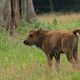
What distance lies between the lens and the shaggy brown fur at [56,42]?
10.3m

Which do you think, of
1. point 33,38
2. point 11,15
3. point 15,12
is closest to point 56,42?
point 33,38

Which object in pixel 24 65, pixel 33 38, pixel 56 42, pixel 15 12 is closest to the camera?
pixel 56 42

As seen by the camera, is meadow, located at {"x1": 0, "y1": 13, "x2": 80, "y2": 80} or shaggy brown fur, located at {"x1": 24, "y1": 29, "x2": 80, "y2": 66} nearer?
meadow, located at {"x1": 0, "y1": 13, "x2": 80, "y2": 80}

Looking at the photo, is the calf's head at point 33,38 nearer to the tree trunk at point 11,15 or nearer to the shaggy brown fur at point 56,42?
the shaggy brown fur at point 56,42

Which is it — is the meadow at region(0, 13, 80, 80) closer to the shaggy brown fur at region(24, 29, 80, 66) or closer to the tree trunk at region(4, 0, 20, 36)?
the shaggy brown fur at region(24, 29, 80, 66)

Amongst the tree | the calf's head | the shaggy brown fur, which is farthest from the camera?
the tree

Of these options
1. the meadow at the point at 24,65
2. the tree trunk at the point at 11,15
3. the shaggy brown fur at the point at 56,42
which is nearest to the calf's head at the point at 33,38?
the shaggy brown fur at the point at 56,42

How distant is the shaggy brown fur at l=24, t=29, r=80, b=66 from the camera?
10.3 meters

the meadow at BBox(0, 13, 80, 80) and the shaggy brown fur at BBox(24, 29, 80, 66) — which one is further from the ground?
the shaggy brown fur at BBox(24, 29, 80, 66)

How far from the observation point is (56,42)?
10.5 meters

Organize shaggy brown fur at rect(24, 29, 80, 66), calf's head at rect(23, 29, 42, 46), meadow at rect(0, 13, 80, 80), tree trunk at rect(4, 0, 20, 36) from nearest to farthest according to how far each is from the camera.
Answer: meadow at rect(0, 13, 80, 80) → shaggy brown fur at rect(24, 29, 80, 66) → calf's head at rect(23, 29, 42, 46) → tree trunk at rect(4, 0, 20, 36)

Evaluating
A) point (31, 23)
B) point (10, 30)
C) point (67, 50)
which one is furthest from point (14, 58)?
point (31, 23)

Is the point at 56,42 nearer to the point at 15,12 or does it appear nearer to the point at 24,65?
the point at 24,65

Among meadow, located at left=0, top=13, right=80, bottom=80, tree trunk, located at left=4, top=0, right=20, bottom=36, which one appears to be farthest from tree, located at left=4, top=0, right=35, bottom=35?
meadow, located at left=0, top=13, right=80, bottom=80
